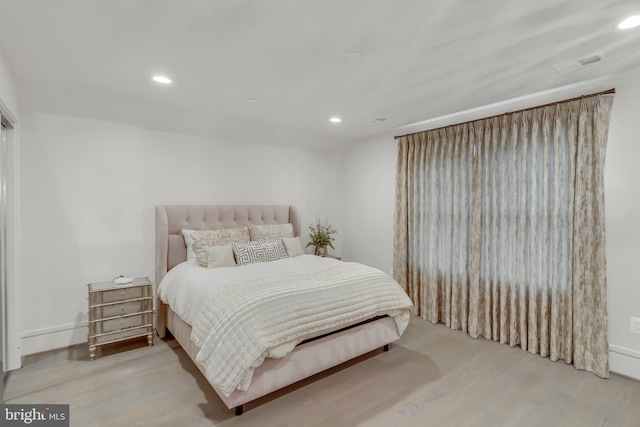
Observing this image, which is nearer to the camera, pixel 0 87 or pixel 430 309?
pixel 0 87

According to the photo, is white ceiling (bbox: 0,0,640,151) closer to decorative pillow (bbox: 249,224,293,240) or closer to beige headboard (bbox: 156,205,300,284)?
beige headboard (bbox: 156,205,300,284)

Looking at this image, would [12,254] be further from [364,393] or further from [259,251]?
[364,393]

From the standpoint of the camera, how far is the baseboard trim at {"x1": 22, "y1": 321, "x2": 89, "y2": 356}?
118 inches

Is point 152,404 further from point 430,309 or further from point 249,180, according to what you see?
point 430,309

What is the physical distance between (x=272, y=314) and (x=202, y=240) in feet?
5.63

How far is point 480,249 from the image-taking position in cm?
351

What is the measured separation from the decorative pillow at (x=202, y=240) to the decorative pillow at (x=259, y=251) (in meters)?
0.21

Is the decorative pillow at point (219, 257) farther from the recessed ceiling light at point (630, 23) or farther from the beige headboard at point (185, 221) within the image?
the recessed ceiling light at point (630, 23)

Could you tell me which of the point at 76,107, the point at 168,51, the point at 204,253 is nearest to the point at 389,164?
the point at 204,253

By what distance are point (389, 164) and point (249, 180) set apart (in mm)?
1992

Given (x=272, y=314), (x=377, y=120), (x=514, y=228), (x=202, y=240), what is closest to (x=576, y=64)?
(x=514, y=228)

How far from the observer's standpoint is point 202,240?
3545 millimetres

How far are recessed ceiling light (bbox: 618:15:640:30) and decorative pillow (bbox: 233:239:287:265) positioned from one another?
3345mm

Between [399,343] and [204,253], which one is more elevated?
[204,253]
